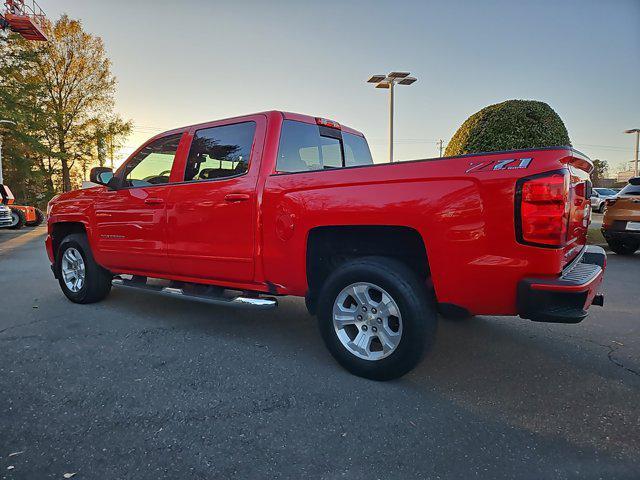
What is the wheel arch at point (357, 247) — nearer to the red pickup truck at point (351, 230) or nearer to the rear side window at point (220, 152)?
the red pickup truck at point (351, 230)

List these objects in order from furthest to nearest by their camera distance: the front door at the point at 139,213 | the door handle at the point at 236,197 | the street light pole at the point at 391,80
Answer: the street light pole at the point at 391,80
the front door at the point at 139,213
the door handle at the point at 236,197

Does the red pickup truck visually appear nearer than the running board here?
Yes

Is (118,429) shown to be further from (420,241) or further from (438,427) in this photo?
(420,241)

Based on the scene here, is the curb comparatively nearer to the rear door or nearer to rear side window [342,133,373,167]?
the rear door

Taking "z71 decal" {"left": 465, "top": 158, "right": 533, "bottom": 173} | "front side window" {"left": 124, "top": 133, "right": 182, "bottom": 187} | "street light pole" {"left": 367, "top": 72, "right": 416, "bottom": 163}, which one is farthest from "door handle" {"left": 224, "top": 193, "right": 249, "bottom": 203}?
"street light pole" {"left": 367, "top": 72, "right": 416, "bottom": 163}

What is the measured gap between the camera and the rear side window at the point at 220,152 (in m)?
3.77

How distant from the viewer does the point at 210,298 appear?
377 cm

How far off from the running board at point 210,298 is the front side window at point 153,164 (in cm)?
105

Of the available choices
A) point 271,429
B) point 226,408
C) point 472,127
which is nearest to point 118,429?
point 226,408

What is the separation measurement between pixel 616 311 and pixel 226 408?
4.39m

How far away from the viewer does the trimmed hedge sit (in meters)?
8.88

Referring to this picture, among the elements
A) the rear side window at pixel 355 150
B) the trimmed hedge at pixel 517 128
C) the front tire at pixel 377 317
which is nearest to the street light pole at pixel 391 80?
the trimmed hedge at pixel 517 128

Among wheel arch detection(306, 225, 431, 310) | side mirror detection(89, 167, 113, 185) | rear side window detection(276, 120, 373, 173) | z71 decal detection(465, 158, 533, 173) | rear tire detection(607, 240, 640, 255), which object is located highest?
rear side window detection(276, 120, 373, 173)

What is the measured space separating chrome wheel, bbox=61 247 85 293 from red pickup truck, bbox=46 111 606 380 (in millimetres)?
438
